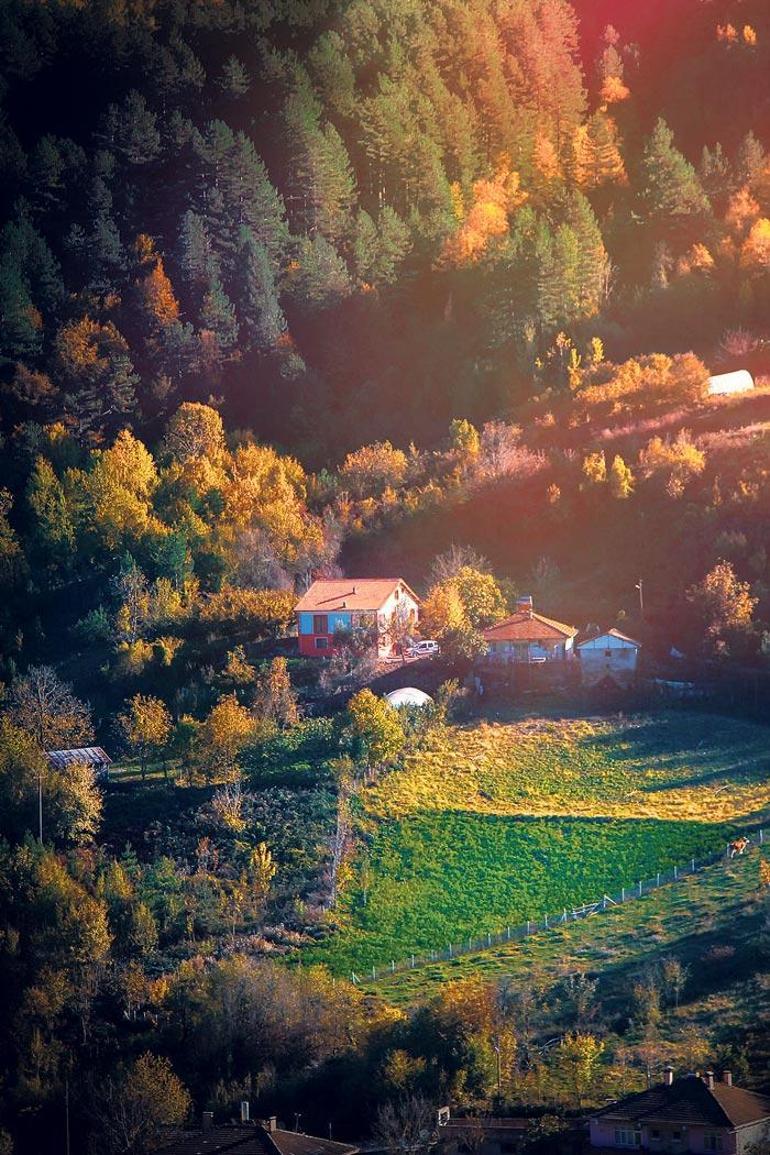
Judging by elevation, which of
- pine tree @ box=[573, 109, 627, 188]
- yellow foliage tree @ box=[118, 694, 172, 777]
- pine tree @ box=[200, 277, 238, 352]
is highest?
pine tree @ box=[573, 109, 627, 188]

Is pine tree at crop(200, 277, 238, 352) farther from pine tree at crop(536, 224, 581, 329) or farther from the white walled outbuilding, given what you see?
the white walled outbuilding

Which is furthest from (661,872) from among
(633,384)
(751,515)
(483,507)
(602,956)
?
(633,384)

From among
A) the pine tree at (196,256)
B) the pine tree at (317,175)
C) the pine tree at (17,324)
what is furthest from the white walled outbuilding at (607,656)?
the pine tree at (317,175)

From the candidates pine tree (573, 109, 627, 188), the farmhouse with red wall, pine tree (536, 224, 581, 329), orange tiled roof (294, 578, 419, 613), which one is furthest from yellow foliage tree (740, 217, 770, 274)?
the farmhouse with red wall

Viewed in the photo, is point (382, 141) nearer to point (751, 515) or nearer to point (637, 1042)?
point (751, 515)

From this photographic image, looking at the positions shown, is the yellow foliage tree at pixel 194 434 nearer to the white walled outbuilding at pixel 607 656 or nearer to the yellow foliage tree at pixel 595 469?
the yellow foliage tree at pixel 595 469
